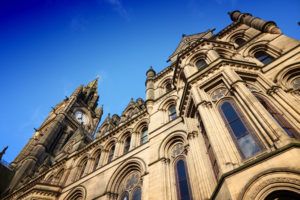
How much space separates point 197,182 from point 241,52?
912cm

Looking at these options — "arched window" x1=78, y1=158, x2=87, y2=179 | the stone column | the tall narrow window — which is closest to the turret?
the tall narrow window

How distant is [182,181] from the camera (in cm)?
1071

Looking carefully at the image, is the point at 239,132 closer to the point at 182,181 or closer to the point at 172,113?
the point at 182,181

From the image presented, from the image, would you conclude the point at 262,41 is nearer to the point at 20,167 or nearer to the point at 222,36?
the point at 222,36

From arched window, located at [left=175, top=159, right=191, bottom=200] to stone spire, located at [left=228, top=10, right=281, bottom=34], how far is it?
10.1 m

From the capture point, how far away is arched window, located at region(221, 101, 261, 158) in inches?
274

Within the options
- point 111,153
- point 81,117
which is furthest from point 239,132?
point 81,117

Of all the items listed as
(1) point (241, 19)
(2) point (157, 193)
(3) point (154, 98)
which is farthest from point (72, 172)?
(1) point (241, 19)

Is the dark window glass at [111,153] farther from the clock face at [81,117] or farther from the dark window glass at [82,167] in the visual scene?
the clock face at [81,117]

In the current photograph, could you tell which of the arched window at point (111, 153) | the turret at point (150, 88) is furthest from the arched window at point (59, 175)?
the turret at point (150, 88)

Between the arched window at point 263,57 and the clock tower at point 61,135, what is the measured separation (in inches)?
649

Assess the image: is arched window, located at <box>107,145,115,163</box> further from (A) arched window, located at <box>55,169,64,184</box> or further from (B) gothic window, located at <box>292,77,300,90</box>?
(B) gothic window, located at <box>292,77,300,90</box>

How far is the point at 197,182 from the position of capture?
897cm

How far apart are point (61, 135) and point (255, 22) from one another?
3391 centimetres
